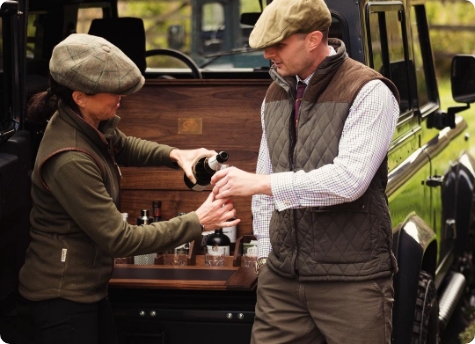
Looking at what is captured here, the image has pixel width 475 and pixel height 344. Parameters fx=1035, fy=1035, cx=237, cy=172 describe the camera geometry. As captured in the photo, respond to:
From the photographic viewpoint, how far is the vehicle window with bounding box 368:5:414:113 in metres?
4.55

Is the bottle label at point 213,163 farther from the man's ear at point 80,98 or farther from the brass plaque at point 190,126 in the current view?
the brass plaque at point 190,126

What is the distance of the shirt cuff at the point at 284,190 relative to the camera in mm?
3471

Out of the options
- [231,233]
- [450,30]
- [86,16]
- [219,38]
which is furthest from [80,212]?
[450,30]

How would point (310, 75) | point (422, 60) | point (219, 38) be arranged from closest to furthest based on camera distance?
point (310, 75) < point (422, 60) < point (219, 38)

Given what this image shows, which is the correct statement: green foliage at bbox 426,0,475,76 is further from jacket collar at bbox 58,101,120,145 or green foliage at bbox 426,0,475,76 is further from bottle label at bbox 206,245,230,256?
jacket collar at bbox 58,101,120,145

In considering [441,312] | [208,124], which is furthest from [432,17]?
[208,124]

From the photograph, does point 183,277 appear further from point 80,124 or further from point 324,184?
point 324,184

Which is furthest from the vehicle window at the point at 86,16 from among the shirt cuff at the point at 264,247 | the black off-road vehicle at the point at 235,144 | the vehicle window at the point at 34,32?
the shirt cuff at the point at 264,247

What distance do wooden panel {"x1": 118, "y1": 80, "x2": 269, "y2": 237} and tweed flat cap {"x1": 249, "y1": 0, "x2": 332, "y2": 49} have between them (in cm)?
113

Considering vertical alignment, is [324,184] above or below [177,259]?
above

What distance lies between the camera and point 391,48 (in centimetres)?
494

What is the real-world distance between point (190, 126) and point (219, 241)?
0.58m

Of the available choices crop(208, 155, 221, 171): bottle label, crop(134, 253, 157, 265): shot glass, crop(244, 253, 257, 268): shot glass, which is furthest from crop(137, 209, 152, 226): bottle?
crop(208, 155, 221, 171): bottle label

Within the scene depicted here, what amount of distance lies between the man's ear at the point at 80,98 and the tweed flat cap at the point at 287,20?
0.64m
